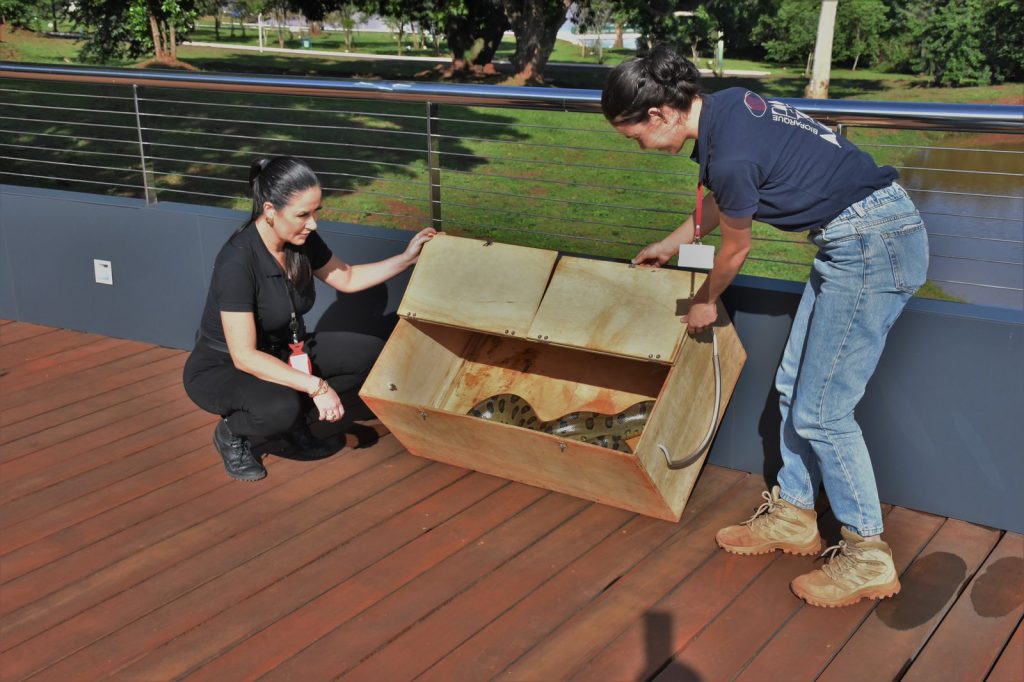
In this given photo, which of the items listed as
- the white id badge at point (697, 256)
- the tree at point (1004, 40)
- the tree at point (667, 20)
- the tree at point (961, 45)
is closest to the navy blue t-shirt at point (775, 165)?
the white id badge at point (697, 256)

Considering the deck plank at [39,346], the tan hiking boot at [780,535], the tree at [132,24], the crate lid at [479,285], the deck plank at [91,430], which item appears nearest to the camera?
the tan hiking boot at [780,535]

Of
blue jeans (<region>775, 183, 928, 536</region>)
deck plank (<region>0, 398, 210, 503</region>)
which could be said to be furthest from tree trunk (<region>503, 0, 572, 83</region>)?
blue jeans (<region>775, 183, 928, 536</region>)

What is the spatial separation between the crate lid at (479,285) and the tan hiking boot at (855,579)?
50.3 inches

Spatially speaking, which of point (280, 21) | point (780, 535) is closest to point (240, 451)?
point (780, 535)

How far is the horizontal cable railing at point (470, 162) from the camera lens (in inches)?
157

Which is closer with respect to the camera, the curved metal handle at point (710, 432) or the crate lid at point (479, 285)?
the curved metal handle at point (710, 432)

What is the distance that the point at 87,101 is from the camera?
17.0 metres

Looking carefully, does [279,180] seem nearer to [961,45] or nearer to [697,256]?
[697,256]

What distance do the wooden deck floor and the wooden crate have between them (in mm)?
172

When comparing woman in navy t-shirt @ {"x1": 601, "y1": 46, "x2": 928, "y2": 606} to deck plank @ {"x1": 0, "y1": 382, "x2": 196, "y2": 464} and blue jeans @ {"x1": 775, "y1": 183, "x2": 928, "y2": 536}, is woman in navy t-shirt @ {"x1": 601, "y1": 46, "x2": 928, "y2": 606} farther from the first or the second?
deck plank @ {"x1": 0, "y1": 382, "x2": 196, "y2": 464}

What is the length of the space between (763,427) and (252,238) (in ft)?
6.53

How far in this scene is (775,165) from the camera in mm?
2707

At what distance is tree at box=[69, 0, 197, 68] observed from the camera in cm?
1221

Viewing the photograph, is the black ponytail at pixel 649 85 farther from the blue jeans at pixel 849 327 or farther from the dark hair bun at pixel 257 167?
the dark hair bun at pixel 257 167
